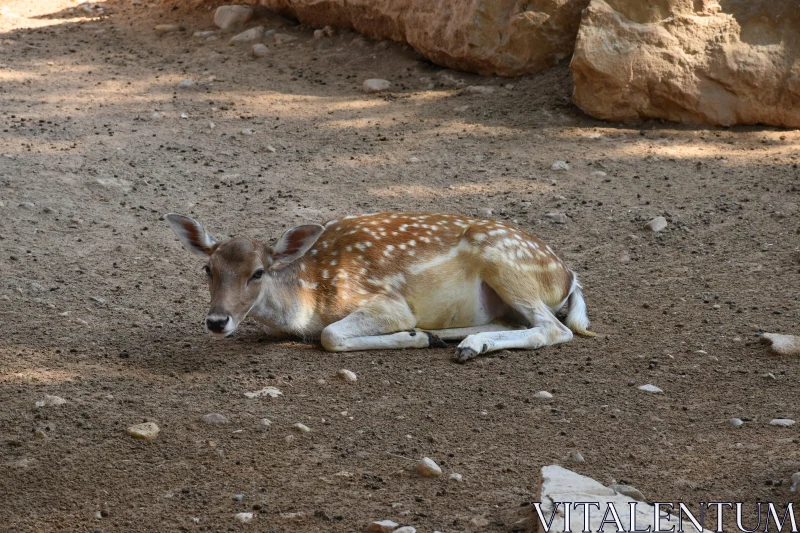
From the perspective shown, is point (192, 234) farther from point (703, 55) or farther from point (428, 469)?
point (703, 55)

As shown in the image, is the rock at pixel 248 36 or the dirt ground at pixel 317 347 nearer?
the dirt ground at pixel 317 347

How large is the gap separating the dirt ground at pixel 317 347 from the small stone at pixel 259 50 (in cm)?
18

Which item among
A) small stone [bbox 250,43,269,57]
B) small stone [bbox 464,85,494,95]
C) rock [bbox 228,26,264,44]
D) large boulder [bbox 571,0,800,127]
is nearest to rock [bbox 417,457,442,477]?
large boulder [bbox 571,0,800,127]

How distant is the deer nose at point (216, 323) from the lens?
5.11 meters

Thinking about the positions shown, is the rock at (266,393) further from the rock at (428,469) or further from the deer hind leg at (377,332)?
the rock at (428,469)

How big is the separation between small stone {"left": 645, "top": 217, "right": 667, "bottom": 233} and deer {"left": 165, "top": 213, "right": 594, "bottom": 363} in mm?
1462

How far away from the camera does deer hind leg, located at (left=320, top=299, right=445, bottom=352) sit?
5543mm

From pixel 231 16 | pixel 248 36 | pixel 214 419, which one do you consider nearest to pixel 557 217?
pixel 214 419

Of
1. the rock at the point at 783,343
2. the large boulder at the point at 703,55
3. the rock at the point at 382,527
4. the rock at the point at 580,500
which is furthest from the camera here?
the large boulder at the point at 703,55

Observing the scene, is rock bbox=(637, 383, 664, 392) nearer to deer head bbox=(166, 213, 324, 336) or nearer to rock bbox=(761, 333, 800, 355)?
rock bbox=(761, 333, 800, 355)

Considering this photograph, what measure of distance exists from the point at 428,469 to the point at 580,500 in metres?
0.81

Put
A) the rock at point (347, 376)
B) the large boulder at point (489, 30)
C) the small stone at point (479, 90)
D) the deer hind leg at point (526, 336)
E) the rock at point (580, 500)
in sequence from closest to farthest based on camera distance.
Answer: the rock at point (580, 500) < the rock at point (347, 376) < the deer hind leg at point (526, 336) < the large boulder at point (489, 30) < the small stone at point (479, 90)

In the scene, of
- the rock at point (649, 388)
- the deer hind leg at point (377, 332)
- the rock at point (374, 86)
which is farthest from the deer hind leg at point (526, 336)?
the rock at point (374, 86)

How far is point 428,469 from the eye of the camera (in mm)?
3936
